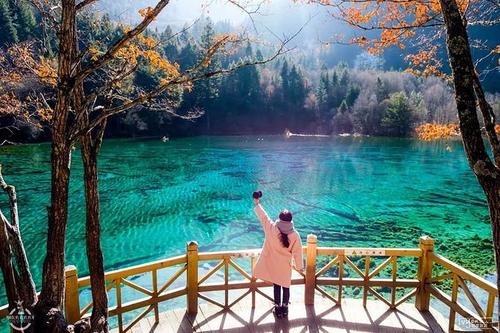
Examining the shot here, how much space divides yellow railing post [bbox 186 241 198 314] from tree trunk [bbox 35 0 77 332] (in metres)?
2.00

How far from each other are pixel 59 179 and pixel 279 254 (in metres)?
2.89

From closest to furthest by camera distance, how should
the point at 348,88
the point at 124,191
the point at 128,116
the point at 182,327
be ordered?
the point at 182,327, the point at 124,191, the point at 128,116, the point at 348,88

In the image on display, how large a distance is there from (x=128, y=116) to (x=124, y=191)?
2816 cm

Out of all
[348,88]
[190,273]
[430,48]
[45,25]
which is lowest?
[190,273]

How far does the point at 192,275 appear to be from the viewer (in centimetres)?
517

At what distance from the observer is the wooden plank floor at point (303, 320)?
4.95 meters

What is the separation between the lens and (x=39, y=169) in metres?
25.8

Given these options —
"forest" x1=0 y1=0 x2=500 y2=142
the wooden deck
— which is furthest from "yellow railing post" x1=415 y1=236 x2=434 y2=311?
"forest" x1=0 y1=0 x2=500 y2=142

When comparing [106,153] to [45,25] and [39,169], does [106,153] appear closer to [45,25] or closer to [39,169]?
[39,169]

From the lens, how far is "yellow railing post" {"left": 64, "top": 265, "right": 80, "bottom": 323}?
4215 millimetres

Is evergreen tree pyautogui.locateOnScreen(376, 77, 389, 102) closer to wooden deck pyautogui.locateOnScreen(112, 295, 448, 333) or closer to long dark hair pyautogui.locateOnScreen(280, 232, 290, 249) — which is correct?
wooden deck pyautogui.locateOnScreen(112, 295, 448, 333)

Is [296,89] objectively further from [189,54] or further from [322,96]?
[189,54]

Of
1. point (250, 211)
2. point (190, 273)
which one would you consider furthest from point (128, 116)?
point (190, 273)

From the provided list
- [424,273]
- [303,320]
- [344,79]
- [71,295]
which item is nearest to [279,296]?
[303,320]
